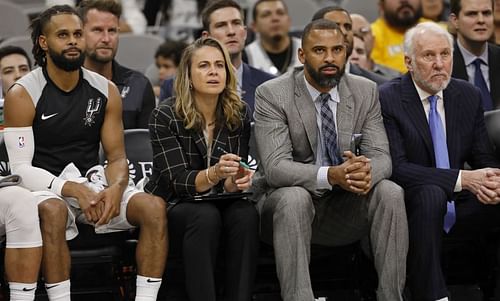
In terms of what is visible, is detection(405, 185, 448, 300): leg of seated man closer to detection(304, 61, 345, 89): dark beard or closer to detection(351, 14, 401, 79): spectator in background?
detection(304, 61, 345, 89): dark beard

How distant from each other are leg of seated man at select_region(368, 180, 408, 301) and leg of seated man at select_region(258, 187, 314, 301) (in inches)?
13.2

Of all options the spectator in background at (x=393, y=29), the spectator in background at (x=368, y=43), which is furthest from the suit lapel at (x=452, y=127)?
the spectator in background at (x=393, y=29)

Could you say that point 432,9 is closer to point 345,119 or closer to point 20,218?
point 345,119

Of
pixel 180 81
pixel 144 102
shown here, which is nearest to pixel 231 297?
pixel 180 81

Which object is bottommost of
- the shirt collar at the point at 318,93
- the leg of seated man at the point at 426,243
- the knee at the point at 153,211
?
the leg of seated man at the point at 426,243

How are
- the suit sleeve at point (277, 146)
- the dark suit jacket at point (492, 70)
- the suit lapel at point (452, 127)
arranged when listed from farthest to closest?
the dark suit jacket at point (492, 70), the suit lapel at point (452, 127), the suit sleeve at point (277, 146)

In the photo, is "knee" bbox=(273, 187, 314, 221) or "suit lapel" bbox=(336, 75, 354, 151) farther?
"suit lapel" bbox=(336, 75, 354, 151)

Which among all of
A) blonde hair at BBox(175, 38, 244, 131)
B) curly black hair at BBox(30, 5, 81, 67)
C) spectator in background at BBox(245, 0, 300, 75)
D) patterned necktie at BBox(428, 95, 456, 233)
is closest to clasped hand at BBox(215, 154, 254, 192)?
blonde hair at BBox(175, 38, 244, 131)

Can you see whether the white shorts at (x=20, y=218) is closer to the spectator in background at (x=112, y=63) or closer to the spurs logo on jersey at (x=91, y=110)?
the spurs logo on jersey at (x=91, y=110)

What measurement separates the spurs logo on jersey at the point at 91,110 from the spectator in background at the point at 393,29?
11.8 ft

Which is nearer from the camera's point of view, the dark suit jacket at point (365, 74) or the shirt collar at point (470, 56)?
the shirt collar at point (470, 56)

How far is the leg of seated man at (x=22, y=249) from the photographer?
4.96 metres

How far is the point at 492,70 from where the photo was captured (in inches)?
268

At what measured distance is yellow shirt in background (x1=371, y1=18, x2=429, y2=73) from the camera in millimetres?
8711
